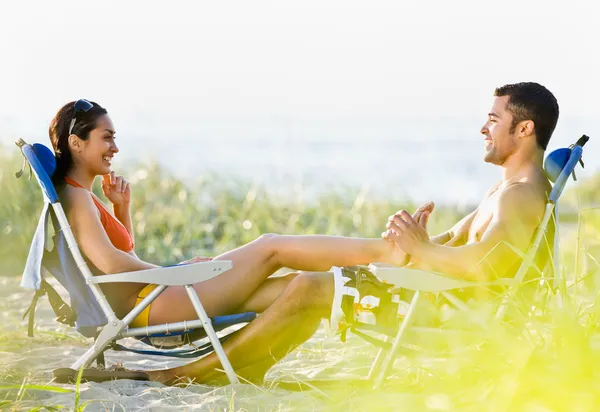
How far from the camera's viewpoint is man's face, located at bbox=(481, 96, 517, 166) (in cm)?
418

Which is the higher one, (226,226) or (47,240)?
(47,240)

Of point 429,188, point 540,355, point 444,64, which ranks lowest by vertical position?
point 429,188

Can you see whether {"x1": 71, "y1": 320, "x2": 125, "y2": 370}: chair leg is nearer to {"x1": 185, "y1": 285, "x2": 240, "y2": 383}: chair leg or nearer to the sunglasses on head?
{"x1": 185, "y1": 285, "x2": 240, "y2": 383}: chair leg

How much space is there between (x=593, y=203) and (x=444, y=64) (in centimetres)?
1529

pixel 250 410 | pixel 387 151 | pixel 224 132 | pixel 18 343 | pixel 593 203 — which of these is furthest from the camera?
pixel 224 132

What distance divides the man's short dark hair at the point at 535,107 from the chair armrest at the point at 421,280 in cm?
87

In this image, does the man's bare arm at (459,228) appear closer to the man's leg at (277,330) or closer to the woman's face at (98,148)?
the man's leg at (277,330)

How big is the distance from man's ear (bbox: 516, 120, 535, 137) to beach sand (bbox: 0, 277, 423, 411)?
4.27 feet

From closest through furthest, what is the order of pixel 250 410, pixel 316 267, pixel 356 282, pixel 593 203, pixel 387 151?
1. pixel 250 410
2. pixel 356 282
3. pixel 316 267
4. pixel 593 203
5. pixel 387 151

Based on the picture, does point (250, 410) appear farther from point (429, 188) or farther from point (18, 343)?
point (429, 188)

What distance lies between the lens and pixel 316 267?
13.9ft

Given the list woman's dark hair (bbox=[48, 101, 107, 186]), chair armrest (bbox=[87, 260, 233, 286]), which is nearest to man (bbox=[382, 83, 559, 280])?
chair armrest (bbox=[87, 260, 233, 286])

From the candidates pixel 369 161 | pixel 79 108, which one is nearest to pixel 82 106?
pixel 79 108

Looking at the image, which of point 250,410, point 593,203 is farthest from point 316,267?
point 593,203
